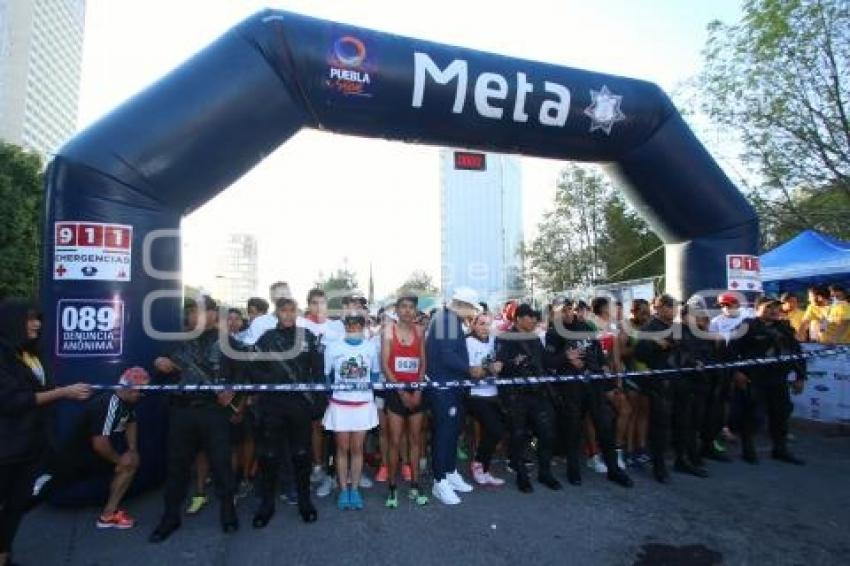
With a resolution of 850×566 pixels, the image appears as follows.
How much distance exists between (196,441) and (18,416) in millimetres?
1331

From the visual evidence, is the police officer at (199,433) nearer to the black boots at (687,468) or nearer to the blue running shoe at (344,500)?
the blue running shoe at (344,500)

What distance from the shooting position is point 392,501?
5098 millimetres

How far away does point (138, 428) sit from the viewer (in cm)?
507

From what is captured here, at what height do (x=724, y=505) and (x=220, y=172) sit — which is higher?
(x=220, y=172)

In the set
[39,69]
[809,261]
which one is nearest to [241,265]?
[39,69]

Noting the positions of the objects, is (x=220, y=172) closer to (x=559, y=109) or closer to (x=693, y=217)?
(x=559, y=109)

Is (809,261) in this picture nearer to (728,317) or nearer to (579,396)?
(728,317)

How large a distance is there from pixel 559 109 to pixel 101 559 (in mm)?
6085

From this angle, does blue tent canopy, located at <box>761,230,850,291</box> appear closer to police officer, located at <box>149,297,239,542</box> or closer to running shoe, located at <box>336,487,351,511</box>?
running shoe, located at <box>336,487,351,511</box>

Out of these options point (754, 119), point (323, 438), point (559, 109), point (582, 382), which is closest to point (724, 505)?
point (582, 382)

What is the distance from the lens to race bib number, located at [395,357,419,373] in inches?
214

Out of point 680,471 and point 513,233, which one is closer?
point 680,471

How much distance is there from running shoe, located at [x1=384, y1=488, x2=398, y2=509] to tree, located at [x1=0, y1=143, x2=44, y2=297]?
23.5m

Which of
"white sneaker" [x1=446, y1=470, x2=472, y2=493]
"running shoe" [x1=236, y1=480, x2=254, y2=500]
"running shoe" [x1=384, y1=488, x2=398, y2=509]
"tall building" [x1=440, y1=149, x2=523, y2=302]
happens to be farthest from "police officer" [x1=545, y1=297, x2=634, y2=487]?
"tall building" [x1=440, y1=149, x2=523, y2=302]
